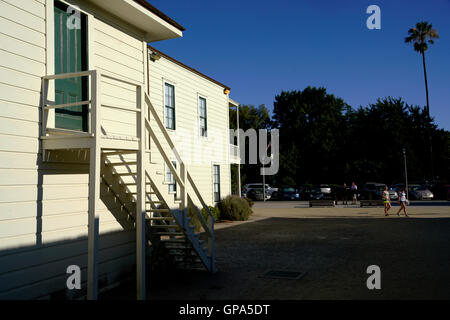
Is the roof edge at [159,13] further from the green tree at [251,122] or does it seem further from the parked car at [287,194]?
the green tree at [251,122]

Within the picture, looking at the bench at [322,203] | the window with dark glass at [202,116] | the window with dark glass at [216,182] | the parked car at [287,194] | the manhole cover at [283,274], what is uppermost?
the window with dark glass at [202,116]

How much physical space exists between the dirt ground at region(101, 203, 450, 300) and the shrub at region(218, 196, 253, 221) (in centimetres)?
297

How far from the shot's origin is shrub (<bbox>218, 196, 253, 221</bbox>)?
62.2 ft

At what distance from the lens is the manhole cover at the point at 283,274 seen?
7.91 m

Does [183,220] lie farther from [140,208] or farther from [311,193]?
[311,193]

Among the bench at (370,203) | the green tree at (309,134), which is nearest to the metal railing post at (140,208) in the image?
the bench at (370,203)

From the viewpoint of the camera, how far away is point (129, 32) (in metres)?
8.23

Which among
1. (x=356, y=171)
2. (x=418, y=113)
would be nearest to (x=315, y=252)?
(x=356, y=171)

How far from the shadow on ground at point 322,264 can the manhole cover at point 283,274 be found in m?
0.15

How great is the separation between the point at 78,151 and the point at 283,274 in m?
4.86

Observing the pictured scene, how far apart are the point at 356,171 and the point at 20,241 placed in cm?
3983

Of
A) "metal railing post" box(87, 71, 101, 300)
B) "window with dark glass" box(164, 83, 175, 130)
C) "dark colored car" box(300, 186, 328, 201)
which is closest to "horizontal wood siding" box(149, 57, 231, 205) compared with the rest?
"window with dark glass" box(164, 83, 175, 130)

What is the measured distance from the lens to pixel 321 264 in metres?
9.05

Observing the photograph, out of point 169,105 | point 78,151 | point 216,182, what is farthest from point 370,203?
point 78,151
